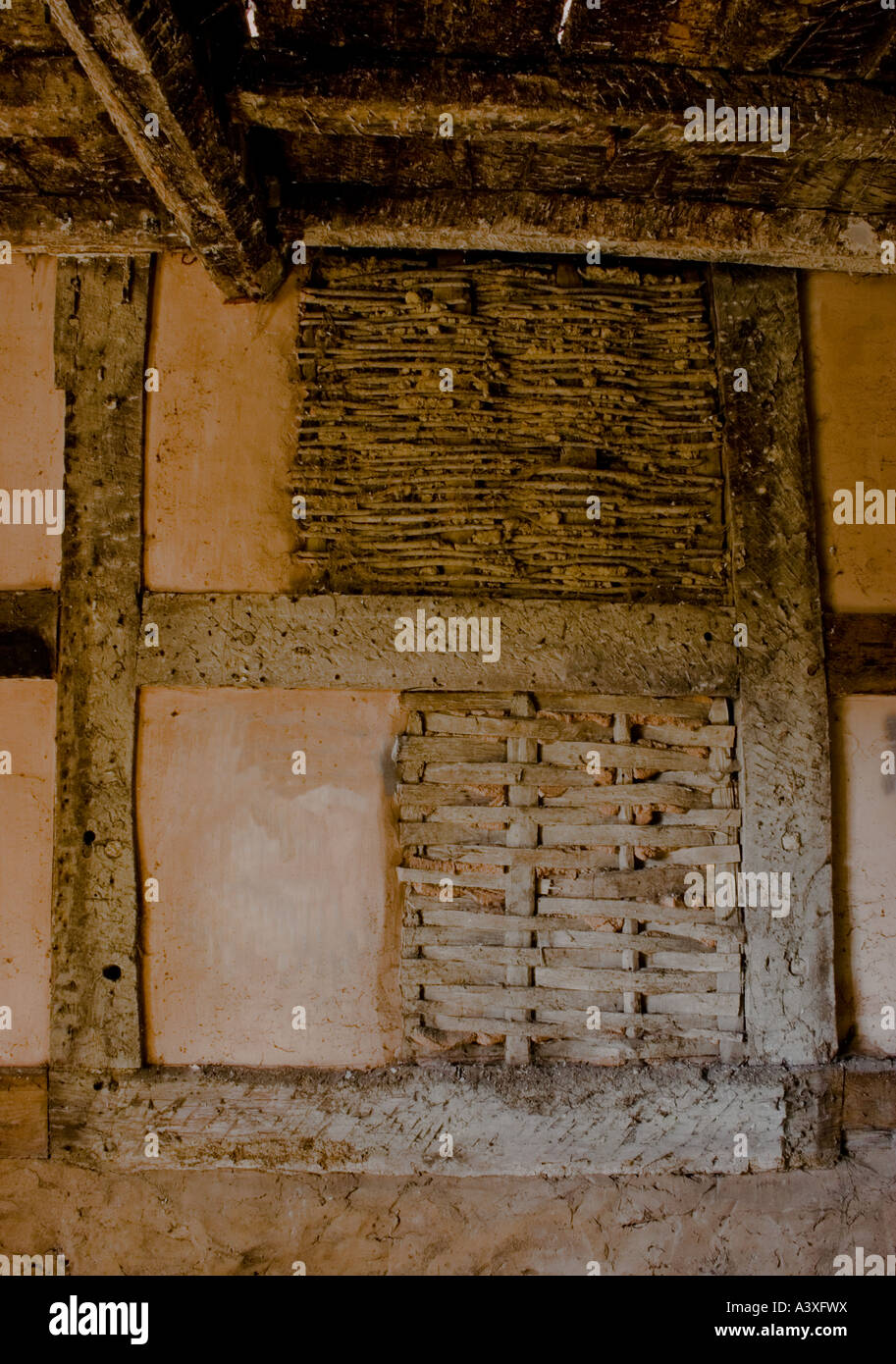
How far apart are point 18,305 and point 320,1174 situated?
3.87m

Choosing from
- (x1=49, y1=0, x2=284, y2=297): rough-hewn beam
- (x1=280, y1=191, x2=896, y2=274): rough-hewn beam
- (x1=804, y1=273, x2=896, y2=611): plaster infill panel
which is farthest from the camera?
(x1=804, y1=273, x2=896, y2=611): plaster infill panel

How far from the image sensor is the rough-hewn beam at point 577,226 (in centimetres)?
282

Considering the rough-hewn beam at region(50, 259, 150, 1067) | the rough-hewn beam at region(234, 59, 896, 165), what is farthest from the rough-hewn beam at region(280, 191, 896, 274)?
the rough-hewn beam at region(50, 259, 150, 1067)

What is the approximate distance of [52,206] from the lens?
2924 mm

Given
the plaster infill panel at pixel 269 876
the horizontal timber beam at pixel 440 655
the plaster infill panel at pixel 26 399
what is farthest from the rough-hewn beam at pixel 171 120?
the plaster infill panel at pixel 269 876

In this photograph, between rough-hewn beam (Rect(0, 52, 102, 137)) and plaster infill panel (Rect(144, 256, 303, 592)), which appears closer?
rough-hewn beam (Rect(0, 52, 102, 137))

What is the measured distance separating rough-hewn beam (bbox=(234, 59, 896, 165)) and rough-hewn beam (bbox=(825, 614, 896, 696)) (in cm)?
174

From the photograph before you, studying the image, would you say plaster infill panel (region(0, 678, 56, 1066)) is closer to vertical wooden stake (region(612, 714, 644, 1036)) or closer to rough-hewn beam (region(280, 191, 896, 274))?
rough-hewn beam (region(280, 191, 896, 274))

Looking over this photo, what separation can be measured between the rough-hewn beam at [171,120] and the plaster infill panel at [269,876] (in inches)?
68.2

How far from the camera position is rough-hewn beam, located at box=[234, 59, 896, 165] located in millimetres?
2262

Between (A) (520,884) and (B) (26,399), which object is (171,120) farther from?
(A) (520,884)
